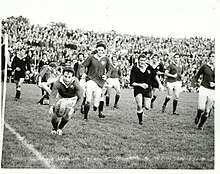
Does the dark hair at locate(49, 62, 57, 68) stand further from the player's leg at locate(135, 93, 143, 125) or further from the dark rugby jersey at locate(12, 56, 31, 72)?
the player's leg at locate(135, 93, 143, 125)

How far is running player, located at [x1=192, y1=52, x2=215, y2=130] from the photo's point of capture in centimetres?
A: 236

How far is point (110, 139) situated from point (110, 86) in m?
0.49

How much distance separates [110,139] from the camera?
2.19m

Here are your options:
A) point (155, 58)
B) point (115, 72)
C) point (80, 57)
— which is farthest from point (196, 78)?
point (80, 57)

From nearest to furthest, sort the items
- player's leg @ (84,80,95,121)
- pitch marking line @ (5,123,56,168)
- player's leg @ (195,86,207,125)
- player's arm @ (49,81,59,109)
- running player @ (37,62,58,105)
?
pitch marking line @ (5,123,56,168), player's arm @ (49,81,59,109), running player @ (37,62,58,105), player's leg @ (195,86,207,125), player's leg @ (84,80,95,121)

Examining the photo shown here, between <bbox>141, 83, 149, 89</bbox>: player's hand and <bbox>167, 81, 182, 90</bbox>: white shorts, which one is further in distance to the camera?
<bbox>167, 81, 182, 90</bbox>: white shorts

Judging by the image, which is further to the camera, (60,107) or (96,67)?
(96,67)

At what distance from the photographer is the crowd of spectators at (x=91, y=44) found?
90.1 inches

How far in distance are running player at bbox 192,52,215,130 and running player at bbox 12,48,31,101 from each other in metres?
1.11

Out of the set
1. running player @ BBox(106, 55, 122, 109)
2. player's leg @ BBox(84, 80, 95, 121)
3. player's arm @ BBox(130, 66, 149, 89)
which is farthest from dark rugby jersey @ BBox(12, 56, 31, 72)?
player's arm @ BBox(130, 66, 149, 89)

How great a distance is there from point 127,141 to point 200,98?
0.58 meters

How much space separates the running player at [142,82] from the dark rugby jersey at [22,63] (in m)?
0.69

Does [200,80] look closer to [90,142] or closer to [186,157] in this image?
[186,157]

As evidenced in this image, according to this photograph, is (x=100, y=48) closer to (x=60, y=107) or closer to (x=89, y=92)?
(x=89, y=92)
